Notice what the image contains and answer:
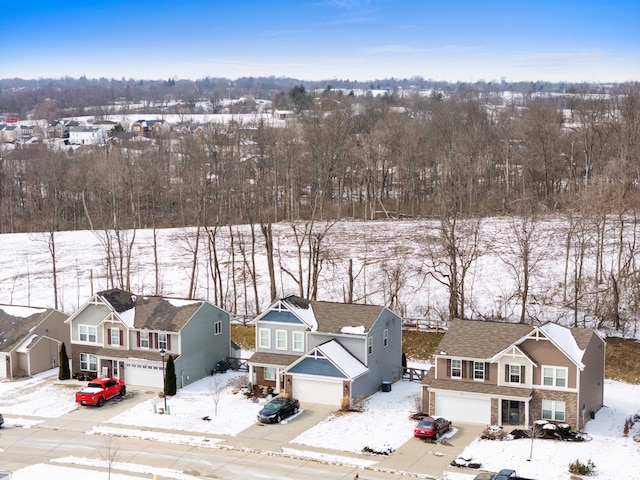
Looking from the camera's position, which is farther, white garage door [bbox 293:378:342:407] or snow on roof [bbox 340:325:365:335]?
snow on roof [bbox 340:325:365:335]

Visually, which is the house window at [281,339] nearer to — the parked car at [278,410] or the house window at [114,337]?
the parked car at [278,410]

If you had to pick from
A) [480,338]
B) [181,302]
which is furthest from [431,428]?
[181,302]

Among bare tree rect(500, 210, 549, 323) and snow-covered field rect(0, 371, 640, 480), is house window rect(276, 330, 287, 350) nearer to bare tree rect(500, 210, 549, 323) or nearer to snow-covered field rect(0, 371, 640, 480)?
snow-covered field rect(0, 371, 640, 480)

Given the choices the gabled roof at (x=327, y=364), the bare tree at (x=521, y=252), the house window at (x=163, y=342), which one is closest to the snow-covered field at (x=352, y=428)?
the gabled roof at (x=327, y=364)

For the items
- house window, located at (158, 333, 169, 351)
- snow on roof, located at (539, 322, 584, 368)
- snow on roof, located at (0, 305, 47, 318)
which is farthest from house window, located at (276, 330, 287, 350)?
snow on roof, located at (0, 305, 47, 318)

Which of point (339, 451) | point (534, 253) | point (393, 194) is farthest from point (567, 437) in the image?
point (393, 194)
